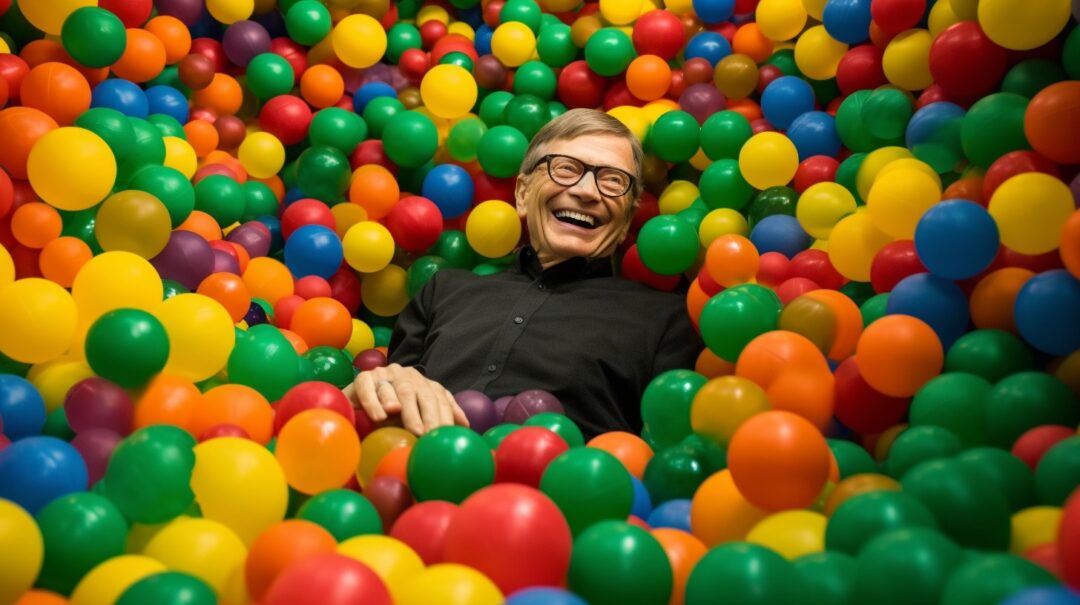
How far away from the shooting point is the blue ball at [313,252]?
2.65 metres

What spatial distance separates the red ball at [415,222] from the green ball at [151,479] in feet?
4.54

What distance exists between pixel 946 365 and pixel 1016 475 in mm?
353

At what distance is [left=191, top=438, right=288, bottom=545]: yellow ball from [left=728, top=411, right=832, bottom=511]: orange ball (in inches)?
24.5

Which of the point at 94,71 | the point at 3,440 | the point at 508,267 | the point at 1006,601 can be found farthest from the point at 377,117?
the point at 1006,601

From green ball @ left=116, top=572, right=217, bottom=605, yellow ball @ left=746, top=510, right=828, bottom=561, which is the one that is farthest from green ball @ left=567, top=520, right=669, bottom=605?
green ball @ left=116, top=572, right=217, bottom=605

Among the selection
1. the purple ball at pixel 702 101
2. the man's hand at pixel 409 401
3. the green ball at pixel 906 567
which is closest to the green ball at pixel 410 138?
the purple ball at pixel 702 101

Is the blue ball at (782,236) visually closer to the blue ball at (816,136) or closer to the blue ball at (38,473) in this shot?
the blue ball at (816,136)

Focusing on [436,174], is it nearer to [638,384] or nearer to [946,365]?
[638,384]

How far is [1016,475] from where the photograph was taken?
1249 mm

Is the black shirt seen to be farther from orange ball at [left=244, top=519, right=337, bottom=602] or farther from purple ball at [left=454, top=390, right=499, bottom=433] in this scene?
orange ball at [left=244, top=519, right=337, bottom=602]

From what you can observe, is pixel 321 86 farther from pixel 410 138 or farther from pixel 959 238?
pixel 959 238

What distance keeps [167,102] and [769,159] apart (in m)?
1.52

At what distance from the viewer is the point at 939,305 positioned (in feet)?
5.32

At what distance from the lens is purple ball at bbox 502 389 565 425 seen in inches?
75.0
